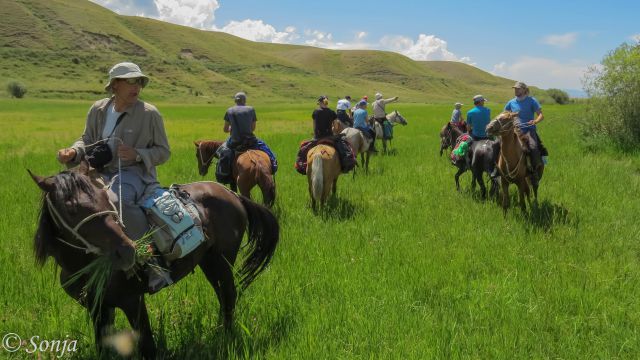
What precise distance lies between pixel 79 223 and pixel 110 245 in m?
0.22

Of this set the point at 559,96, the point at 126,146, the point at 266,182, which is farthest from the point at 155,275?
the point at 559,96

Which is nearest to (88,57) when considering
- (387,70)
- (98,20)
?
(98,20)

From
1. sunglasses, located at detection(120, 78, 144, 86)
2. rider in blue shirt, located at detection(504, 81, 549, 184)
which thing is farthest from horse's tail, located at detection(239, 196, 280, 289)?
rider in blue shirt, located at detection(504, 81, 549, 184)

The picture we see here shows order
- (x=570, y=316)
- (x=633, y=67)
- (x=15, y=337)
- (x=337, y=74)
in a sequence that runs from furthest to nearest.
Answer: (x=337, y=74) < (x=633, y=67) < (x=570, y=316) < (x=15, y=337)

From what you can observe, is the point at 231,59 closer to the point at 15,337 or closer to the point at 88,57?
the point at 88,57

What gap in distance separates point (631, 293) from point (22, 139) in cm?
2243

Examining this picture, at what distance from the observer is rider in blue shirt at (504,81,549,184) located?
7910mm

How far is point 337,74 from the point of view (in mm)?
179000

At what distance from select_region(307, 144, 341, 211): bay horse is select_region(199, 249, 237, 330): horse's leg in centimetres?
390

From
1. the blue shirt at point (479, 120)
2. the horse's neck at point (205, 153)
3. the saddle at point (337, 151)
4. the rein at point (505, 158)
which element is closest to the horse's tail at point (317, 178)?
the saddle at point (337, 151)

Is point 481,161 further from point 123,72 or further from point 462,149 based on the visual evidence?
point 123,72

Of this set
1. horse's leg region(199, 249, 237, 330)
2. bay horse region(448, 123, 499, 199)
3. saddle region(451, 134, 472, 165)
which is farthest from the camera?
saddle region(451, 134, 472, 165)

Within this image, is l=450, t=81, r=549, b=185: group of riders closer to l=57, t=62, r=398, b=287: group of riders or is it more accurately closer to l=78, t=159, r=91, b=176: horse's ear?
A: l=57, t=62, r=398, b=287: group of riders

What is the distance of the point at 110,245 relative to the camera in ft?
8.82
